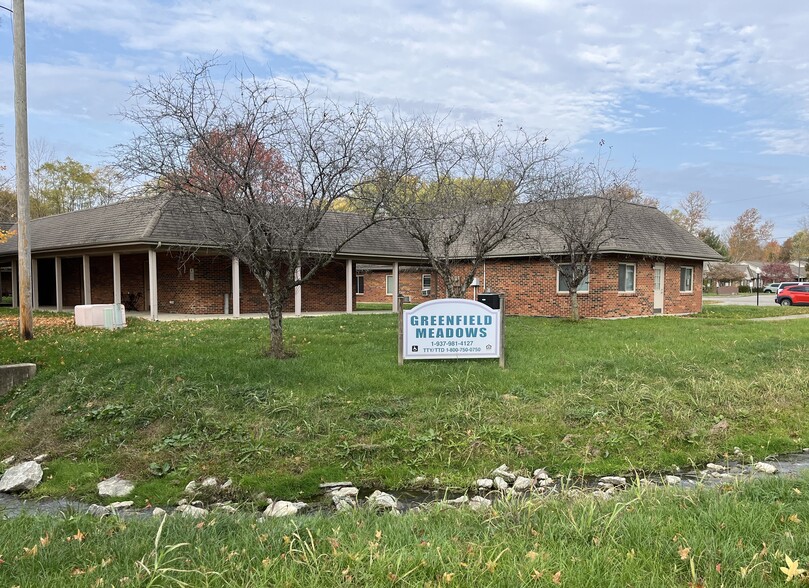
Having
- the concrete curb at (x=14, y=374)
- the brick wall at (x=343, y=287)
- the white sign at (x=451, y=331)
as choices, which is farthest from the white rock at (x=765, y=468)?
the brick wall at (x=343, y=287)

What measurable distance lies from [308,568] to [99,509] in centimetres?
292

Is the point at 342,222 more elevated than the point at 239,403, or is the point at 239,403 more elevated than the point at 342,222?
the point at 342,222

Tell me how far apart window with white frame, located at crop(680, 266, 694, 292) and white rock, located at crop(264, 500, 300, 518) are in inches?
873

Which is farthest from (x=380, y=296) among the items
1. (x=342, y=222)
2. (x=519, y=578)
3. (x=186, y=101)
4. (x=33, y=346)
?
(x=519, y=578)

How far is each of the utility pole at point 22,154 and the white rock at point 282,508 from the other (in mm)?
9703

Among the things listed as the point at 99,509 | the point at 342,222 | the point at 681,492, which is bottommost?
the point at 99,509

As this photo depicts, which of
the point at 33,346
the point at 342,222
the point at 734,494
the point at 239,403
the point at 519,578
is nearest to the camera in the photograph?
the point at 519,578

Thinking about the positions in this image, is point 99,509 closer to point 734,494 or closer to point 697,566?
point 697,566

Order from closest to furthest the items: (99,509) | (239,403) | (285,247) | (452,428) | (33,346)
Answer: (99,509)
(452,428)
(239,403)
(285,247)
(33,346)

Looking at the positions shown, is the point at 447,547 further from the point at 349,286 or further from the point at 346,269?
the point at 346,269

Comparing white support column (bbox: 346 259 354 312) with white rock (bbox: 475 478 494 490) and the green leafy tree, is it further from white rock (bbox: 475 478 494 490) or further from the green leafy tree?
the green leafy tree

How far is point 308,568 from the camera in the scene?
3062 mm

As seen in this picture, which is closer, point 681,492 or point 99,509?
point 681,492

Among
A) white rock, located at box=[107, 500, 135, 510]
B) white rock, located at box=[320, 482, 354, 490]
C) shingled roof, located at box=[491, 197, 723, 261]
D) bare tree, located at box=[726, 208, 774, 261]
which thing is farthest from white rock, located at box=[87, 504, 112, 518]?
bare tree, located at box=[726, 208, 774, 261]
